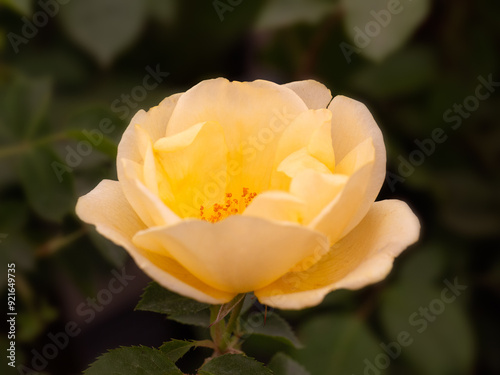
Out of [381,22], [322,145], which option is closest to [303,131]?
[322,145]

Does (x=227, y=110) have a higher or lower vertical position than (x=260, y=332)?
higher

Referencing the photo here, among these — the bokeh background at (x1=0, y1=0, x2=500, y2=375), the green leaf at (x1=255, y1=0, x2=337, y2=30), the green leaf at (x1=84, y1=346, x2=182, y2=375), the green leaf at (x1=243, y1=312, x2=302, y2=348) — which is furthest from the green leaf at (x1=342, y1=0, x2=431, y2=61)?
the green leaf at (x1=84, y1=346, x2=182, y2=375)

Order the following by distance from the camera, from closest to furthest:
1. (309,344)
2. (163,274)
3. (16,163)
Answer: (163,274) → (16,163) → (309,344)

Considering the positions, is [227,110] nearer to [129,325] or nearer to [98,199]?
→ [98,199]

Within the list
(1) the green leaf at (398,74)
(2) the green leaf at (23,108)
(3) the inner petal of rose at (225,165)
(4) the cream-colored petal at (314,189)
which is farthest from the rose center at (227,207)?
(1) the green leaf at (398,74)

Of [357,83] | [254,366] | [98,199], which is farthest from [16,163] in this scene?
[357,83]

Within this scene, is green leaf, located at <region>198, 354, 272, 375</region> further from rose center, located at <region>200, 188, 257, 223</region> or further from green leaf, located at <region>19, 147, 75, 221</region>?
green leaf, located at <region>19, 147, 75, 221</region>
